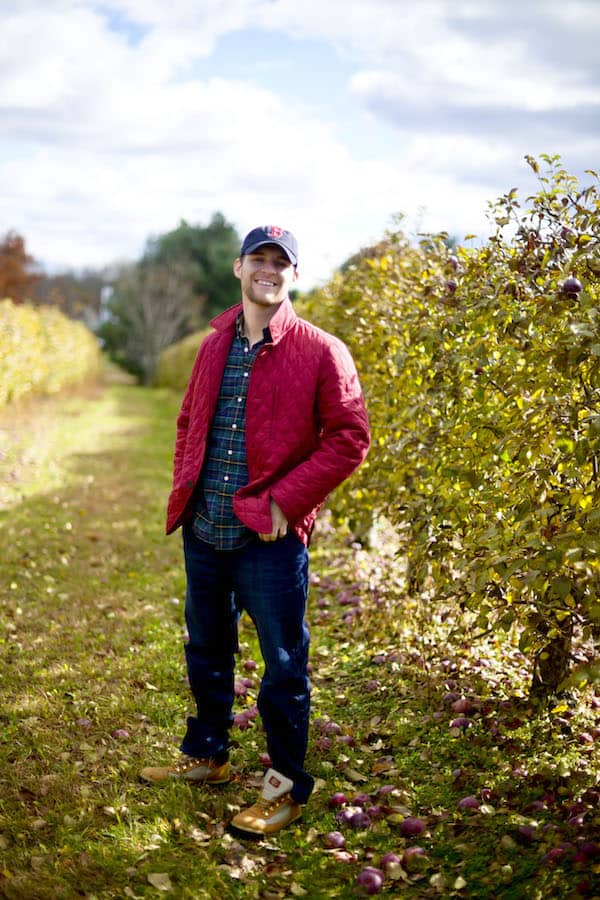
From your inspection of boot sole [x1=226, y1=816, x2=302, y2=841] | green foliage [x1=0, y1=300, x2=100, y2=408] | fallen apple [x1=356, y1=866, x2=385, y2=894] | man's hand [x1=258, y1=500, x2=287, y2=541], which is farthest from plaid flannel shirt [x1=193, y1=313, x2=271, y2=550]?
green foliage [x1=0, y1=300, x2=100, y2=408]

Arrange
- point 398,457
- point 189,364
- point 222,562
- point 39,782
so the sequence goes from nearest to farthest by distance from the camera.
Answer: point 222,562
point 39,782
point 398,457
point 189,364

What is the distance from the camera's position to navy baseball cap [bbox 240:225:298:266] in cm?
288

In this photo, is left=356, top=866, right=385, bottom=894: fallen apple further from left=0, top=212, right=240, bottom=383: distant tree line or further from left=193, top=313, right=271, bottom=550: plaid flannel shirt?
left=0, top=212, right=240, bottom=383: distant tree line

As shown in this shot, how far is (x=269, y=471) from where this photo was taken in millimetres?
2867

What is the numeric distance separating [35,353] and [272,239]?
41.8ft

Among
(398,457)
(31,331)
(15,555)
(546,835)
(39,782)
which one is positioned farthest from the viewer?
(31,331)

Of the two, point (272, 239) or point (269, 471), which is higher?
point (272, 239)

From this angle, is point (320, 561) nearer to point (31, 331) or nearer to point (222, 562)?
point (222, 562)

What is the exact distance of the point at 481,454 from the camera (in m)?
3.46

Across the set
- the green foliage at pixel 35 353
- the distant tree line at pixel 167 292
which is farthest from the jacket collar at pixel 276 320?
the distant tree line at pixel 167 292

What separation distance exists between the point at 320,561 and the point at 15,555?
8.10ft

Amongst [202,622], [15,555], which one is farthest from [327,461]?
[15,555]

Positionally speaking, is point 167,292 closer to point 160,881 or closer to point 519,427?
point 519,427

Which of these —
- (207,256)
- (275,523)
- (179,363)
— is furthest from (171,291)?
(275,523)
